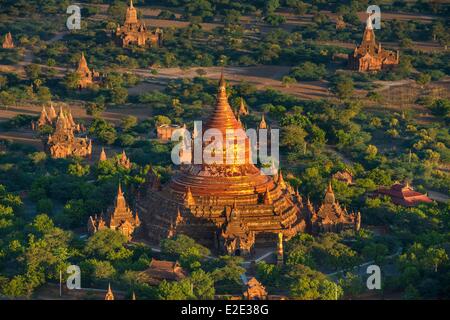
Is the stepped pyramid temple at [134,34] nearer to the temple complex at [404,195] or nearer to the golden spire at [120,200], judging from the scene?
the temple complex at [404,195]

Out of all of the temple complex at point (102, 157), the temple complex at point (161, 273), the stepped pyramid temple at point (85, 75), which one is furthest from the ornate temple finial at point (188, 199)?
the stepped pyramid temple at point (85, 75)

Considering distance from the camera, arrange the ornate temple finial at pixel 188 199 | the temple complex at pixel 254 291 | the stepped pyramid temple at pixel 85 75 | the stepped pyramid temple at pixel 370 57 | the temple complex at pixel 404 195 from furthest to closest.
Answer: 1. the stepped pyramid temple at pixel 370 57
2. the stepped pyramid temple at pixel 85 75
3. the temple complex at pixel 404 195
4. the ornate temple finial at pixel 188 199
5. the temple complex at pixel 254 291

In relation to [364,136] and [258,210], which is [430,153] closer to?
[364,136]

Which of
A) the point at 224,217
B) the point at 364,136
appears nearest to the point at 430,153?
the point at 364,136

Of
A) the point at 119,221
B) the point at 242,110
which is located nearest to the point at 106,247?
the point at 119,221

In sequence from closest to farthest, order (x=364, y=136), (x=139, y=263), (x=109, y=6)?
(x=139, y=263) → (x=364, y=136) → (x=109, y=6)

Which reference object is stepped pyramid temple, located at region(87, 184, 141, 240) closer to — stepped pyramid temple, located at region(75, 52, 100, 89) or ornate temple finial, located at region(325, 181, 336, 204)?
ornate temple finial, located at region(325, 181, 336, 204)

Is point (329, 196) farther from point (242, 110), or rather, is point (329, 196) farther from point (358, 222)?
point (242, 110)
